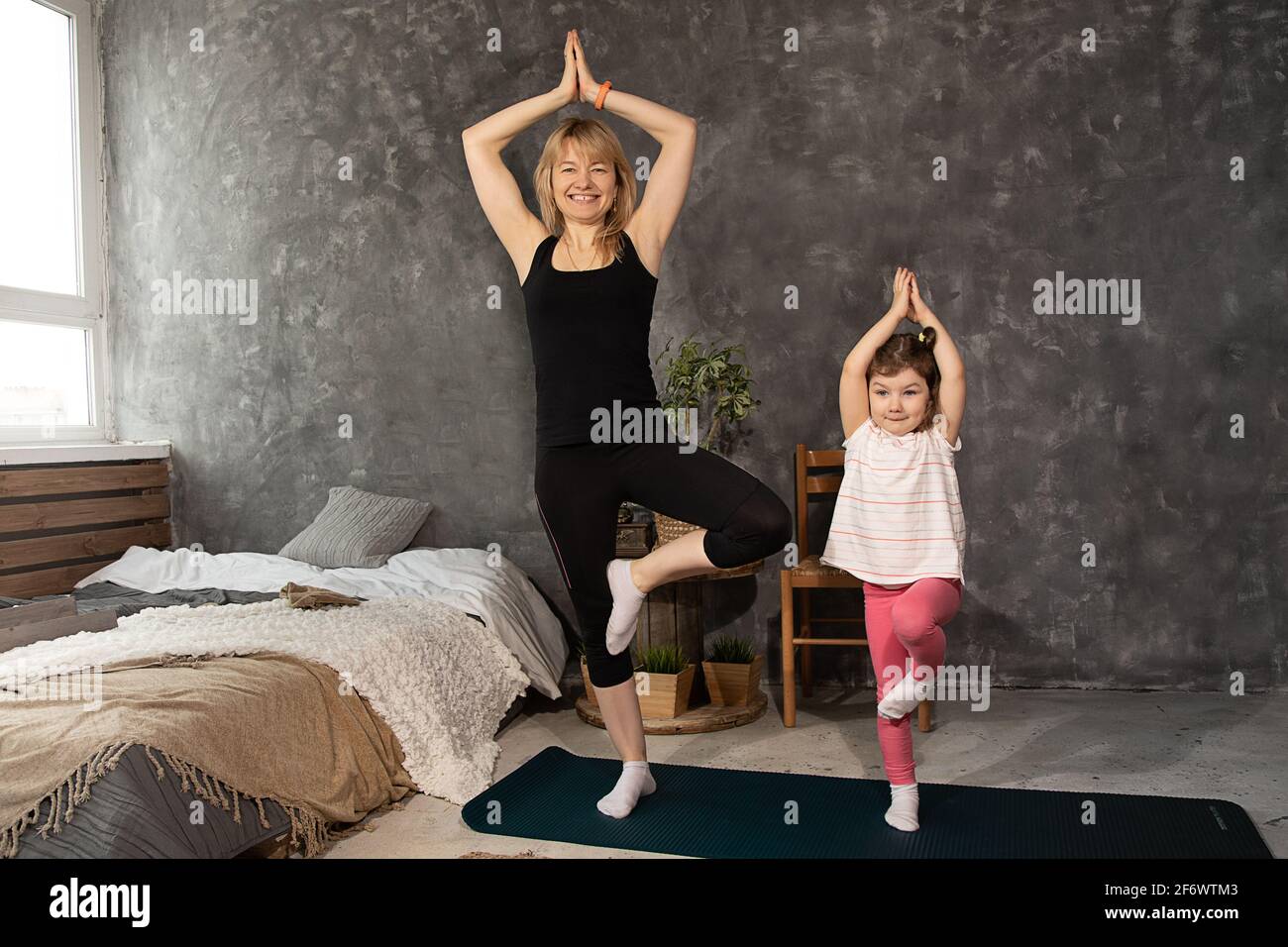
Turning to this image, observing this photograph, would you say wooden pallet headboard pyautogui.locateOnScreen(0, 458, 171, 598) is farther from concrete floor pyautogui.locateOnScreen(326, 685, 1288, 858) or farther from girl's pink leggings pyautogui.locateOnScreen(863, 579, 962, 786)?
girl's pink leggings pyautogui.locateOnScreen(863, 579, 962, 786)

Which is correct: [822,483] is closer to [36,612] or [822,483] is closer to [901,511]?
[901,511]

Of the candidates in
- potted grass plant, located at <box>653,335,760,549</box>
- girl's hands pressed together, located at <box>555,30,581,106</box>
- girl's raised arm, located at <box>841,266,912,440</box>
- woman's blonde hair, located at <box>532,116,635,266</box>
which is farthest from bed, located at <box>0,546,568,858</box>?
girl's hands pressed together, located at <box>555,30,581,106</box>

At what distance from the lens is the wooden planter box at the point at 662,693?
3.45 metres

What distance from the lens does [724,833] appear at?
2434 mm

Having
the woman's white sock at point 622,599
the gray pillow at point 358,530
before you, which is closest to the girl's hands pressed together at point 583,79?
the woman's white sock at point 622,599

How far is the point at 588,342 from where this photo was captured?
7.93 feet

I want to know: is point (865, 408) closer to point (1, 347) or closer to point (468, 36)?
point (468, 36)

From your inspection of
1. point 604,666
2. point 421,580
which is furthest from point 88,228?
point 604,666

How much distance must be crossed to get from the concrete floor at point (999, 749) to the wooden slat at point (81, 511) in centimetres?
195

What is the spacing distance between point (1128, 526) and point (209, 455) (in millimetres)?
3767

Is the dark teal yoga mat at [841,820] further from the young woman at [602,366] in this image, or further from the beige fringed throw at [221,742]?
the beige fringed throw at [221,742]

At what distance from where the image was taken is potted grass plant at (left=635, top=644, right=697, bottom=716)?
3.46 metres

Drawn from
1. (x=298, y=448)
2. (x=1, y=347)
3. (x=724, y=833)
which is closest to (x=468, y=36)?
(x=298, y=448)

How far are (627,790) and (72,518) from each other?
2.74m
